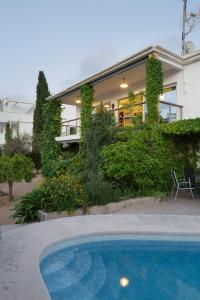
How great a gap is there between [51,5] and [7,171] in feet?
26.3

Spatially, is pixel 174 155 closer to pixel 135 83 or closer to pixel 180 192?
pixel 180 192

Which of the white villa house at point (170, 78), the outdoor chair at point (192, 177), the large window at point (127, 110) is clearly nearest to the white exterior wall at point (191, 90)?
the white villa house at point (170, 78)

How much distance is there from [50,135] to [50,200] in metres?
11.0

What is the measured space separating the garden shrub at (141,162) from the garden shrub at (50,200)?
2202mm

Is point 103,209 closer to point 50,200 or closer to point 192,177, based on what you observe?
point 50,200

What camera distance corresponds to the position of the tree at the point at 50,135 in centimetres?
1803

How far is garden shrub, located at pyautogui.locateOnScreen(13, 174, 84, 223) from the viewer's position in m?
7.41

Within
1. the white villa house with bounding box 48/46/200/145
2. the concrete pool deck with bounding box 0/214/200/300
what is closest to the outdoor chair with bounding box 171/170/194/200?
the concrete pool deck with bounding box 0/214/200/300

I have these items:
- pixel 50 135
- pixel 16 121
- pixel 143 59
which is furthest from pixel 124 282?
pixel 16 121

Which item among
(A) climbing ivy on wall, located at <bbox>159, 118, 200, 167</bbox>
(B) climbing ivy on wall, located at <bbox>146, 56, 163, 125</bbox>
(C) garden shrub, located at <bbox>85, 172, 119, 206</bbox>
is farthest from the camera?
(B) climbing ivy on wall, located at <bbox>146, 56, 163, 125</bbox>

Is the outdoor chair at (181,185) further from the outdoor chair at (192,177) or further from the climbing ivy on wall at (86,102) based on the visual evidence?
the climbing ivy on wall at (86,102)

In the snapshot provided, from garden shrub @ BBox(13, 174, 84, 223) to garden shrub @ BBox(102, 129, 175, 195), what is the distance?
2202 mm

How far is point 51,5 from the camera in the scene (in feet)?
43.7

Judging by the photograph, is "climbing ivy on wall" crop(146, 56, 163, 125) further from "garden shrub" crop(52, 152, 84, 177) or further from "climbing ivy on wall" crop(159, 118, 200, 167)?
"garden shrub" crop(52, 152, 84, 177)
